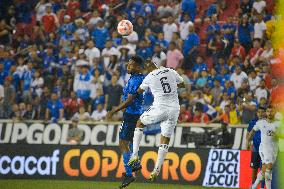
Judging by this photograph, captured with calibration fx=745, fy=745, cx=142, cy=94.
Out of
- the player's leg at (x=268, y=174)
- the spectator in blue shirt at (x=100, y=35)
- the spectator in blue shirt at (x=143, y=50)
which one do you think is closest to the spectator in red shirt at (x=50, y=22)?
the spectator in blue shirt at (x=100, y=35)

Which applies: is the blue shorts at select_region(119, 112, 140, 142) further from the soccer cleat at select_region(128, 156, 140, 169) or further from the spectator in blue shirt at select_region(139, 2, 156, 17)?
the spectator in blue shirt at select_region(139, 2, 156, 17)

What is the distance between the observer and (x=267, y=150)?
15.1 metres

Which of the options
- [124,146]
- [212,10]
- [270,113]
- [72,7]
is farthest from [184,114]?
[72,7]

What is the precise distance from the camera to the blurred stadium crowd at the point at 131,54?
21.2m

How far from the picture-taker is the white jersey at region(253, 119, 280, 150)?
1522 centimetres

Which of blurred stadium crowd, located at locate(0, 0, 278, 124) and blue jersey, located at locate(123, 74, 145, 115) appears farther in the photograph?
blurred stadium crowd, located at locate(0, 0, 278, 124)

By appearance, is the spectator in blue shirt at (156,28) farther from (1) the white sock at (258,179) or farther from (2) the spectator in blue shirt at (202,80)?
(1) the white sock at (258,179)

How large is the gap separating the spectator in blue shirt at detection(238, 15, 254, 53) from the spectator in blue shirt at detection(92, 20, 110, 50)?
173 inches

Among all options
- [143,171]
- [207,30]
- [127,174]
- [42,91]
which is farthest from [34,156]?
[207,30]

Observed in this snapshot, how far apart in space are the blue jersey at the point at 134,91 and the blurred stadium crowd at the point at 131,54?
603cm

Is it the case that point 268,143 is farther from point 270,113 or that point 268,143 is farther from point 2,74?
point 2,74

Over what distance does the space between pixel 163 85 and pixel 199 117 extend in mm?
7886

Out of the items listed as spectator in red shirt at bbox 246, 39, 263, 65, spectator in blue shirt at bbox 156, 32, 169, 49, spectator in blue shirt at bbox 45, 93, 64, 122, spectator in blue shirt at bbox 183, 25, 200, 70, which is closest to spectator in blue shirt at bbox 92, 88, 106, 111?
spectator in blue shirt at bbox 45, 93, 64, 122

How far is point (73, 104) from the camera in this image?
72.6 feet
